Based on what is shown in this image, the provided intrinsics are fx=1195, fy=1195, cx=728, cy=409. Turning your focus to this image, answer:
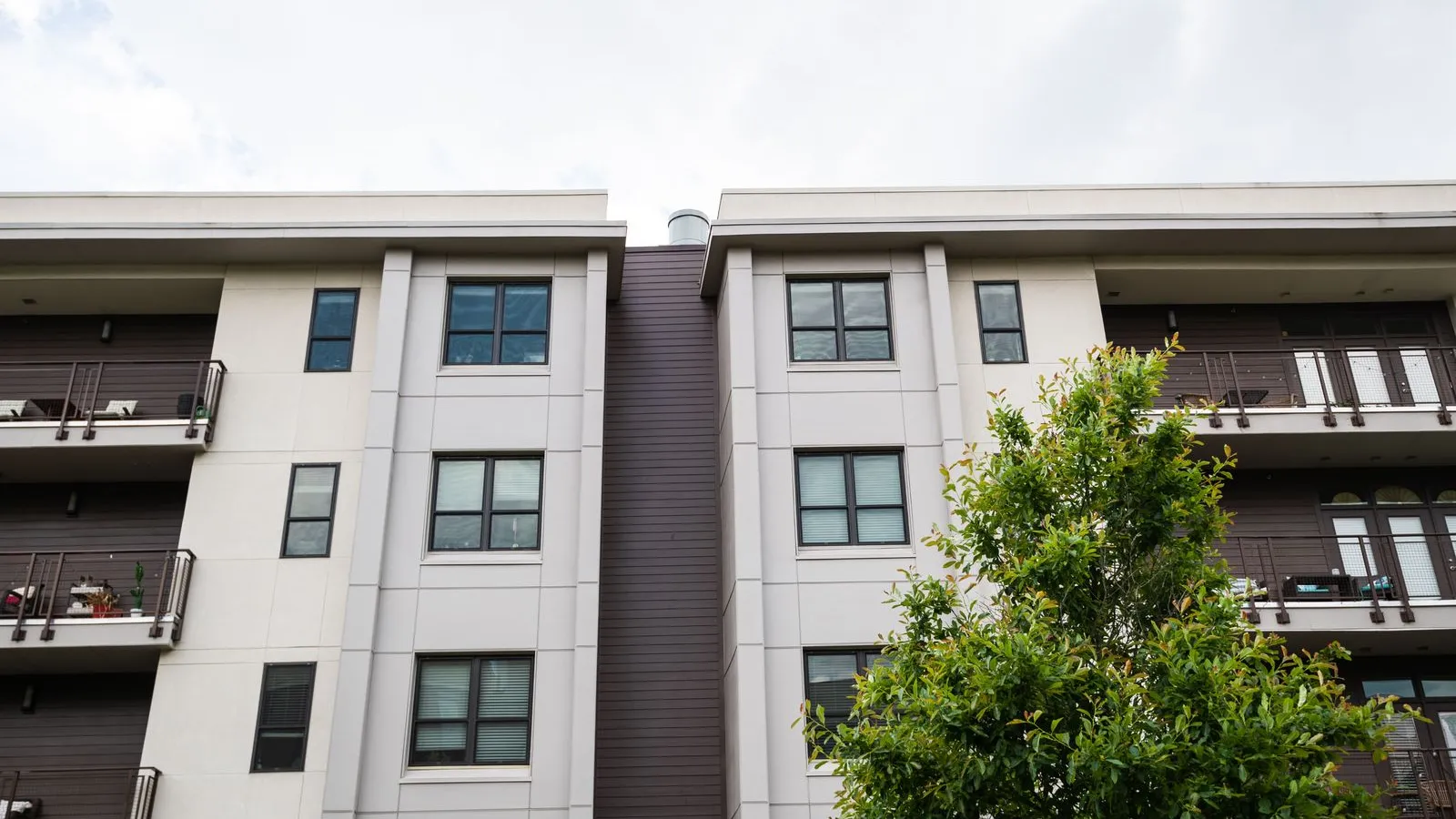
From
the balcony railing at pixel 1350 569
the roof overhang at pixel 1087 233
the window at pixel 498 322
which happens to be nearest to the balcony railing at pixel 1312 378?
the roof overhang at pixel 1087 233

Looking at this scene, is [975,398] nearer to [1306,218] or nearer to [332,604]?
[1306,218]

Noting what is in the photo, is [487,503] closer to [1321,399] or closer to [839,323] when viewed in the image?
[839,323]

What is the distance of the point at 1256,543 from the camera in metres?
18.4

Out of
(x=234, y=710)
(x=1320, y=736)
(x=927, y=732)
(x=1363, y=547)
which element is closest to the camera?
(x=1320, y=736)

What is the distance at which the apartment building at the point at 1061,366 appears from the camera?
53.9 feet

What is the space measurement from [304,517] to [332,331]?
305cm

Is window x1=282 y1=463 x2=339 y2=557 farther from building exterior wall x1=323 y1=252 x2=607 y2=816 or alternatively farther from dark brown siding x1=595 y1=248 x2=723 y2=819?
dark brown siding x1=595 y1=248 x2=723 y2=819

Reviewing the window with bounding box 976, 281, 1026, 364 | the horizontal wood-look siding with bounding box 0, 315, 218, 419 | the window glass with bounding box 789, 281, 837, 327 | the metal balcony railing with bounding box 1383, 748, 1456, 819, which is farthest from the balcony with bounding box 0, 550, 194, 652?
the metal balcony railing with bounding box 1383, 748, 1456, 819

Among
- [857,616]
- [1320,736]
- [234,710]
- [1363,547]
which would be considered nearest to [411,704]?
[234,710]

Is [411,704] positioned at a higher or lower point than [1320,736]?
higher

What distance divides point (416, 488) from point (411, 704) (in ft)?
9.89

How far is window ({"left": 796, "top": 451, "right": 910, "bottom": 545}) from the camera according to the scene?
1677cm

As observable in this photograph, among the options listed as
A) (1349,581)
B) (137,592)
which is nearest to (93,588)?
(137,592)

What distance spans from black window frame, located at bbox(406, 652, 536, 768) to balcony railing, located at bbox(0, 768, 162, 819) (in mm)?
3700
